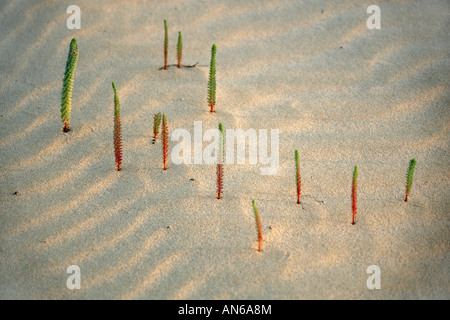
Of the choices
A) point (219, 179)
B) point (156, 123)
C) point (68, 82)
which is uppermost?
point (68, 82)

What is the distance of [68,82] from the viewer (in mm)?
2943

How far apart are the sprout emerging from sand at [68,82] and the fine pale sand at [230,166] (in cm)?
15

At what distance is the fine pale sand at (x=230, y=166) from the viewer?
245 centimetres

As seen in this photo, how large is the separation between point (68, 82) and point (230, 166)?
939 millimetres

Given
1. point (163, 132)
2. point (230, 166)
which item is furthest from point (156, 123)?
point (230, 166)

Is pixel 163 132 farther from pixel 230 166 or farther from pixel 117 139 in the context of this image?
pixel 230 166

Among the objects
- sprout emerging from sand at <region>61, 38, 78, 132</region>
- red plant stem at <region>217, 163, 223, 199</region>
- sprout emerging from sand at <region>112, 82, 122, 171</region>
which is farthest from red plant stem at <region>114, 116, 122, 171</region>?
red plant stem at <region>217, 163, 223, 199</region>

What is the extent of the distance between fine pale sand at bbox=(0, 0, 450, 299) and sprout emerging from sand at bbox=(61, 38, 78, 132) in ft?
0.49

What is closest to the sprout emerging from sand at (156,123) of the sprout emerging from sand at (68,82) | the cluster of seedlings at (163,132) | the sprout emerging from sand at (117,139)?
the cluster of seedlings at (163,132)

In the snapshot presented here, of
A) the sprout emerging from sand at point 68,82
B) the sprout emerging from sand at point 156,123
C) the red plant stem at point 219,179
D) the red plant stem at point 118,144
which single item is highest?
the sprout emerging from sand at point 68,82

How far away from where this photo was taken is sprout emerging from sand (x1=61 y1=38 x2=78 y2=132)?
9.43 feet

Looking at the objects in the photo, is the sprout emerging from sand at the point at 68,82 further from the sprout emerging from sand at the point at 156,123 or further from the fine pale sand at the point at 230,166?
the sprout emerging from sand at the point at 156,123

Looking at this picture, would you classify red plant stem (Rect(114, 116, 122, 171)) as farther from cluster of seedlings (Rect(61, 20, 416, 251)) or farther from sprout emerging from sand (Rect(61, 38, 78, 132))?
sprout emerging from sand (Rect(61, 38, 78, 132))
